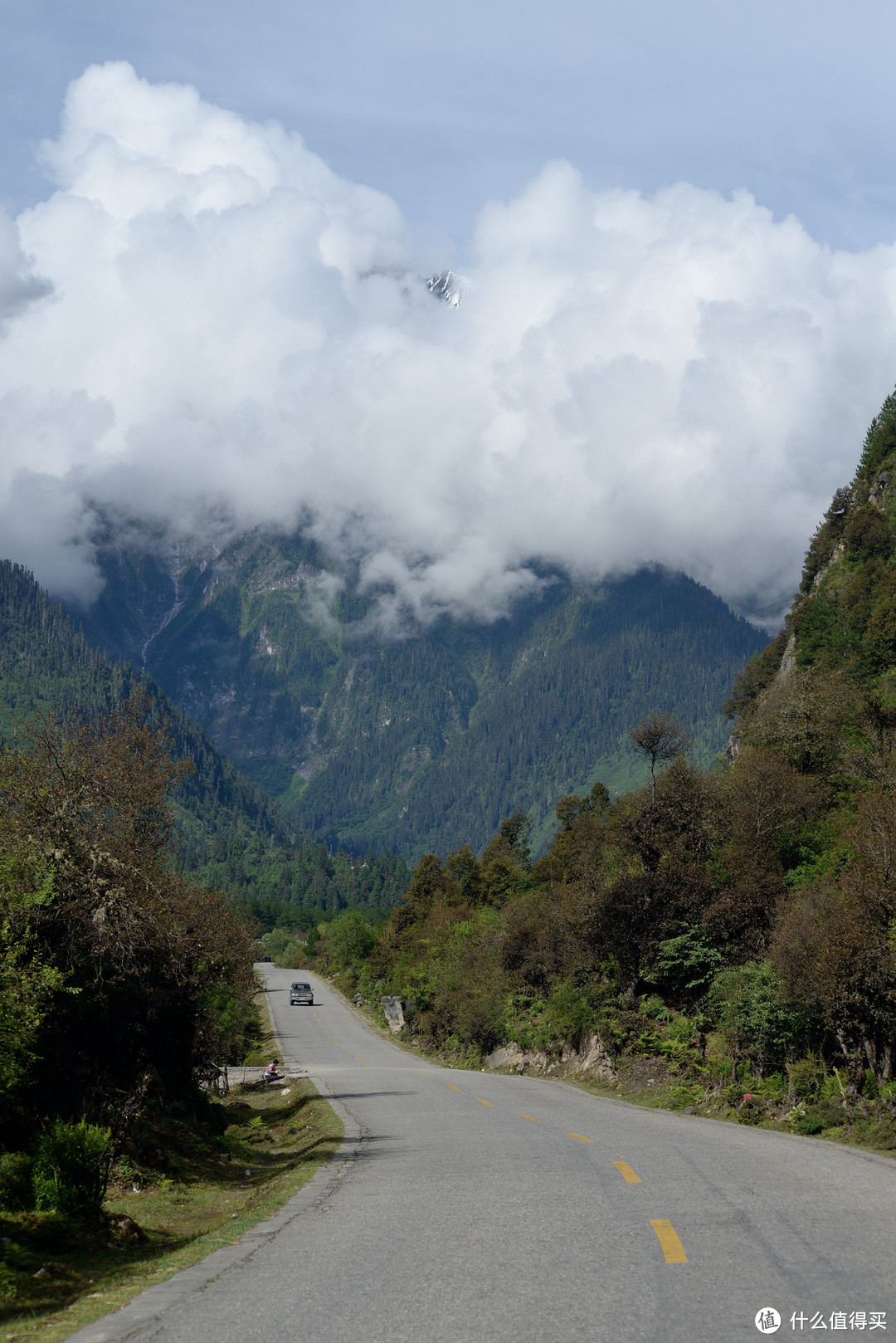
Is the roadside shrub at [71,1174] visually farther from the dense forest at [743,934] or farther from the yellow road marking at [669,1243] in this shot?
the dense forest at [743,934]

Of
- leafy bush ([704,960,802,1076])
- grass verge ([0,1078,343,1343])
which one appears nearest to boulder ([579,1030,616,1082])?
leafy bush ([704,960,802,1076])

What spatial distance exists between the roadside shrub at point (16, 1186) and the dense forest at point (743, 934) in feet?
46.7

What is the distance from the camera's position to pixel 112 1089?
16.4 metres

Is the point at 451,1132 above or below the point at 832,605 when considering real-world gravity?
below

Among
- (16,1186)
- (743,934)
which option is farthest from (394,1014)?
(16,1186)

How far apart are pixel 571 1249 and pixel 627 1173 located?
4.51 meters

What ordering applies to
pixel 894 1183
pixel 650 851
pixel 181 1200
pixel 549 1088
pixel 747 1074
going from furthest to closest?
pixel 650 851
pixel 549 1088
pixel 747 1074
pixel 181 1200
pixel 894 1183

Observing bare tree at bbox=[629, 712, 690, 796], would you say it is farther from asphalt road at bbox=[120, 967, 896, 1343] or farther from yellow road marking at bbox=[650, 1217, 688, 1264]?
yellow road marking at bbox=[650, 1217, 688, 1264]

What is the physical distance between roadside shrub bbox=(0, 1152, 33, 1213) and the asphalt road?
2994 mm

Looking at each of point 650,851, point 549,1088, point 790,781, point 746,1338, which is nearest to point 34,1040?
point 746,1338

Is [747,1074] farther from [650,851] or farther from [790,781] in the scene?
[790,781]

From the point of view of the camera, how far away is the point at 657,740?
40344 mm

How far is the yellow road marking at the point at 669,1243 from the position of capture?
8109 mm

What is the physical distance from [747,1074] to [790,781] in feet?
57.7
